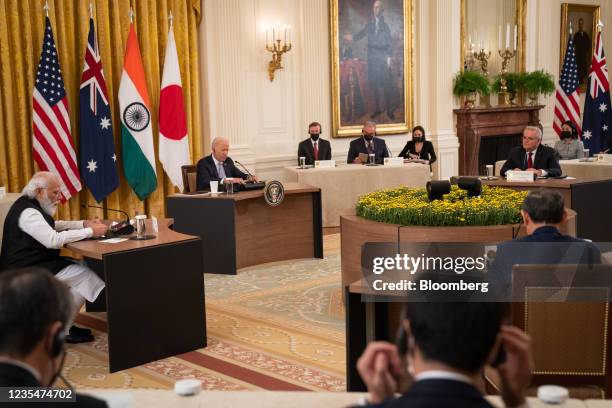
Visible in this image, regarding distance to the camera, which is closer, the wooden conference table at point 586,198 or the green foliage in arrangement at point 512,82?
the wooden conference table at point 586,198

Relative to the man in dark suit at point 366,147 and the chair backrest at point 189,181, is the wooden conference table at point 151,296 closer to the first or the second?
the chair backrest at point 189,181

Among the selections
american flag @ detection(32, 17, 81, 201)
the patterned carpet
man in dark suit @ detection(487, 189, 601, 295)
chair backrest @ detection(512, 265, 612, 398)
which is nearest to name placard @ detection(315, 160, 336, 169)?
the patterned carpet

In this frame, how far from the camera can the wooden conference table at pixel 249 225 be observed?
7.88m

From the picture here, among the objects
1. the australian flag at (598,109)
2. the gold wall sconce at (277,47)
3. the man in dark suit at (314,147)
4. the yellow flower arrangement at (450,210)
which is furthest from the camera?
the australian flag at (598,109)

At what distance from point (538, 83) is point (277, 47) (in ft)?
17.8

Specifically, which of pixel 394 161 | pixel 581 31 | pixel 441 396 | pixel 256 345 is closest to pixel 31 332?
pixel 441 396

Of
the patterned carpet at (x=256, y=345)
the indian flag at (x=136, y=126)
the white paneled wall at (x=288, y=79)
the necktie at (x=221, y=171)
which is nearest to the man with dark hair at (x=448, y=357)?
the patterned carpet at (x=256, y=345)

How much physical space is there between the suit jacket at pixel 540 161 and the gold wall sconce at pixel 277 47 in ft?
12.7

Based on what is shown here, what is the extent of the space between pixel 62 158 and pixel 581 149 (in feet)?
23.6

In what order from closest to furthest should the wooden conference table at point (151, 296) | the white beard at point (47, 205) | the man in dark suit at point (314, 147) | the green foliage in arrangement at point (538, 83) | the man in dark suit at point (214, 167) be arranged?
1. the wooden conference table at point (151, 296)
2. the white beard at point (47, 205)
3. the man in dark suit at point (214, 167)
4. the man in dark suit at point (314, 147)
5. the green foliage in arrangement at point (538, 83)

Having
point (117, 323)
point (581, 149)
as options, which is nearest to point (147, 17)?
point (117, 323)

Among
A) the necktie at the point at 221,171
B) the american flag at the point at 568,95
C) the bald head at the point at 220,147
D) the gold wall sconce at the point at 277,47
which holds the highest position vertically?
the gold wall sconce at the point at 277,47

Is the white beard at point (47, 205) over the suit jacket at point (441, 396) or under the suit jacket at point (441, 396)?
over

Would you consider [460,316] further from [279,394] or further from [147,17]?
[147,17]
